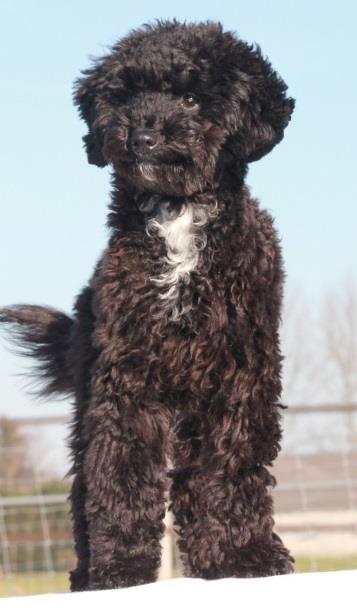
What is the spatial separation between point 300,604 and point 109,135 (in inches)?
75.1

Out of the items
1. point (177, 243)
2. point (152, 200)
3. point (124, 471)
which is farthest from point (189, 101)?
point (124, 471)

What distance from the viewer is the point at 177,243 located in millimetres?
4633

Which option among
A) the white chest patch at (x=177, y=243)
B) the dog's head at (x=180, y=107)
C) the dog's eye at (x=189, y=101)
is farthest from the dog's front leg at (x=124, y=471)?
the dog's eye at (x=189, y=101)

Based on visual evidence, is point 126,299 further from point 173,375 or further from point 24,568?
point 24,568

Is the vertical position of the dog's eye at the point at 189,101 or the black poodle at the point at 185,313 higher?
the dog's eye at the point at 189,101

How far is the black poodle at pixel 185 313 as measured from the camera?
14.7ft

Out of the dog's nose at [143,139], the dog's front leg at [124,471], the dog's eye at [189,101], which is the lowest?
the dog's front leg at [124,471]

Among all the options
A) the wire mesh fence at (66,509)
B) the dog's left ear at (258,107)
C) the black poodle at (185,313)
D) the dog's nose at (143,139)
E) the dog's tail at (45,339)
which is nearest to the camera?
the dog's nose at (143,139)

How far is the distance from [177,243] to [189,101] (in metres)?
0.49

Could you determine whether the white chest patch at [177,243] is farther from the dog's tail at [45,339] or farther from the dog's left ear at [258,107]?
the dog's tail at [45,339]

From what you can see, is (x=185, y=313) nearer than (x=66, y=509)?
Yes

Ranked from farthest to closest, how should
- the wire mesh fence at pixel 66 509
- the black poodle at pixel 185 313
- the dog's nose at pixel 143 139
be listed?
the wire mesh fence at pixel 66 509
the black poodle at pixel 185 313
the dog's nose at pixel 143 139

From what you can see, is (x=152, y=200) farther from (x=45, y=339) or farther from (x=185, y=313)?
(x=45, y=339)

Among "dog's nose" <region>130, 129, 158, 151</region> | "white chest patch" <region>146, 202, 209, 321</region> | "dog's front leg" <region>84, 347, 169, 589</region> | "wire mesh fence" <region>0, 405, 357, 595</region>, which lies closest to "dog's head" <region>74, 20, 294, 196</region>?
"dog's nose" <region>130, 129, 158, 151</region>
